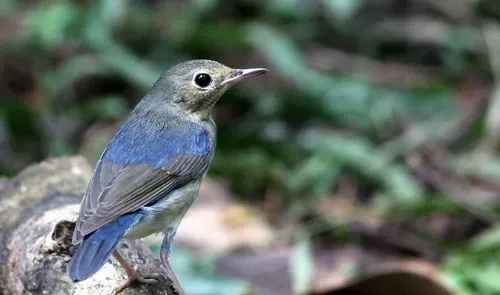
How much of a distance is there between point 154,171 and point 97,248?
0.75 metres

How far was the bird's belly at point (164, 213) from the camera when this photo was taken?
420cm

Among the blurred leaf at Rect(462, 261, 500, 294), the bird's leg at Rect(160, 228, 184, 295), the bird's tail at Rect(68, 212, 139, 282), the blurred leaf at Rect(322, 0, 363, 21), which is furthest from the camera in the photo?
the blurred leaf at Rect(322, 0, 363, 21)

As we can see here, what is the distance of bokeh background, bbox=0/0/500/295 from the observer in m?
6.60

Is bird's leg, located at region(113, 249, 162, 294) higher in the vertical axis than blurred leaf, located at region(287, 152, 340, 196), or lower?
lower

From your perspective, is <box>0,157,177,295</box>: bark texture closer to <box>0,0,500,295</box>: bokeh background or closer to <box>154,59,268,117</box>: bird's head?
<box>154,59,268,117</box>: bird's head

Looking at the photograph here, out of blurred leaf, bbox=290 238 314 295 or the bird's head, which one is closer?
the bird's head

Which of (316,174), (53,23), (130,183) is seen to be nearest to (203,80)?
(130,183)

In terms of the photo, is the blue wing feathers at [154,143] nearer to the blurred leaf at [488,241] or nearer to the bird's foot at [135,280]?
the bird's foot at [135,280]

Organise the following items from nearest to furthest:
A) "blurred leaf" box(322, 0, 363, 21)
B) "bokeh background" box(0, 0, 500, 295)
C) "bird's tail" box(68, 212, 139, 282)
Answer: "bird's tail" box(68, 212, 139, 282) → "bokeh background" box(0, 0, 500, 295) → "blurred leaf" box(322, 0, 363, 21)

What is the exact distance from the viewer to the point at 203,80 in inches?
190

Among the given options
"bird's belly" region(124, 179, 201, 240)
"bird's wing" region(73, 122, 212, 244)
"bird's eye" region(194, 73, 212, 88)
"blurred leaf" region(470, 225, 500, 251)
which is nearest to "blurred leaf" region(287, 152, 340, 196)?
"blurred leaf" region(470, 225, 500, 251)

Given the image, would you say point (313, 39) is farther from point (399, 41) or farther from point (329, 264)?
point (329, 264)

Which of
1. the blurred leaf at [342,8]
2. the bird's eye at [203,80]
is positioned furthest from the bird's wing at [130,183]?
the blurred leaf at [342,8]

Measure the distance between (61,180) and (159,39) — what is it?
4.52 meters
